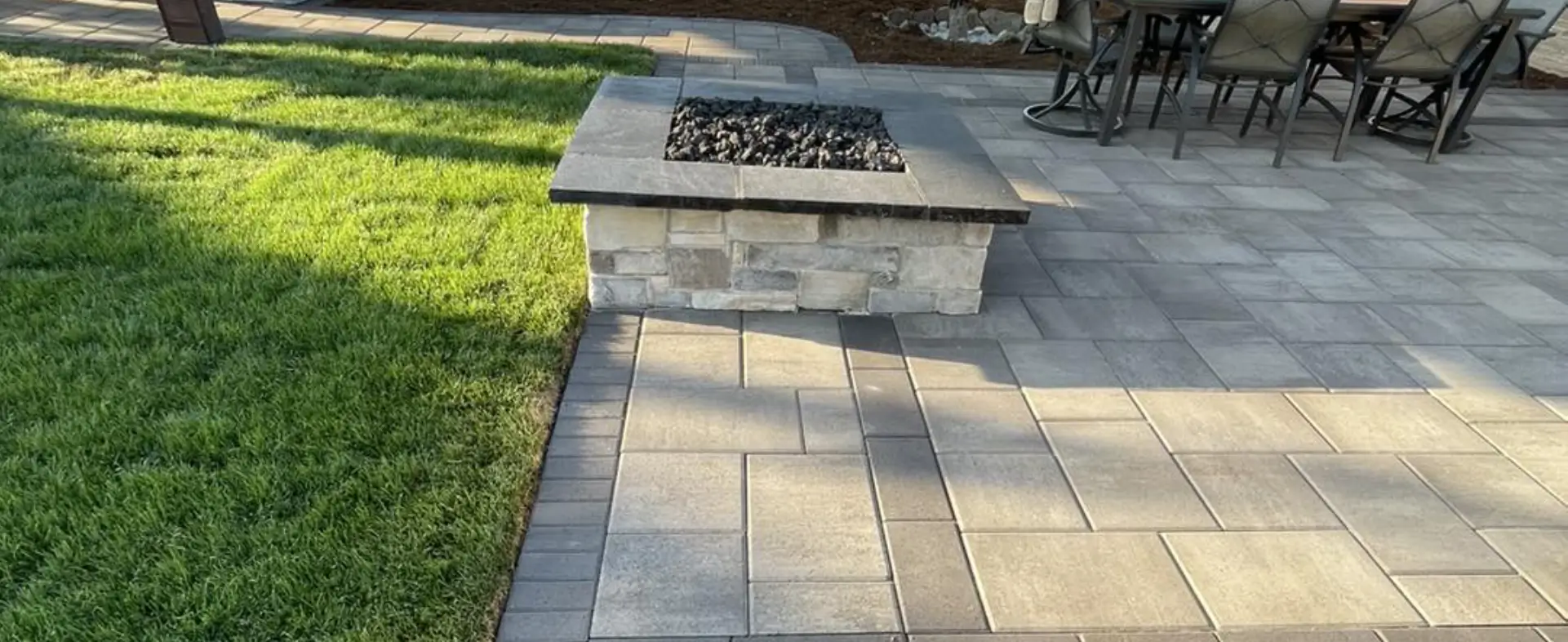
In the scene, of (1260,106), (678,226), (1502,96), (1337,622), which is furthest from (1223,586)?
(1502,96)

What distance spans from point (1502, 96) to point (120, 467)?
7926 mm

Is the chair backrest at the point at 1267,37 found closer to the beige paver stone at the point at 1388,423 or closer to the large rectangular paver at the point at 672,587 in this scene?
the beige paver stone at the point at 1388,423

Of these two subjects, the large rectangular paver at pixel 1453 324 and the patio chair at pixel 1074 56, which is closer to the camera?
the large rectangular paver at pixel 1453 324

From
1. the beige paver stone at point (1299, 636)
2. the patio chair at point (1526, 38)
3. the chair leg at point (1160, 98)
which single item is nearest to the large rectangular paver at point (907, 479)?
Result: the beige paver stone at point (1299, 636)

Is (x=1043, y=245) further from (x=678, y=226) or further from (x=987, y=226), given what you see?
(x=678, y=226)

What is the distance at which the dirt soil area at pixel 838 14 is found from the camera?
6.46m

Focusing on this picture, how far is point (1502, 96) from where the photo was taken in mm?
6215

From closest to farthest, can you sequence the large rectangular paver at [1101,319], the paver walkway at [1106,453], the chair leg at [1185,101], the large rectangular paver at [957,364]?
the paver walkway at [1106,453]
the large rectangular paver at [957,364]
the large rectangular paver at [1101,319]
the chair leg at [1185,101]

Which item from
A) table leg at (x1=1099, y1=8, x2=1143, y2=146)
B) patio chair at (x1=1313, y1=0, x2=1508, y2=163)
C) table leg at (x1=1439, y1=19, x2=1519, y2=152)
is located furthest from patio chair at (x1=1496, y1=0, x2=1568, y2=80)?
table leg at (x1=1099, y1=8, x2=1143, y2=146)

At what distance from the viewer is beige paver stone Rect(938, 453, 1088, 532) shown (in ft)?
6.33

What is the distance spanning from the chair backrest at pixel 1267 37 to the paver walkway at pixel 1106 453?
99 centimetres

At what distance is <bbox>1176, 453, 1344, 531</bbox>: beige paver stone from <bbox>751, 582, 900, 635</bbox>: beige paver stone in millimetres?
827

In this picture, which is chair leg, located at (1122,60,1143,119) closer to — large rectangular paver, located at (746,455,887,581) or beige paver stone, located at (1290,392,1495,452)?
beige paver stone, located at (1290,392,1495,452)

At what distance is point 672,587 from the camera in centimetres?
Answer: 171
